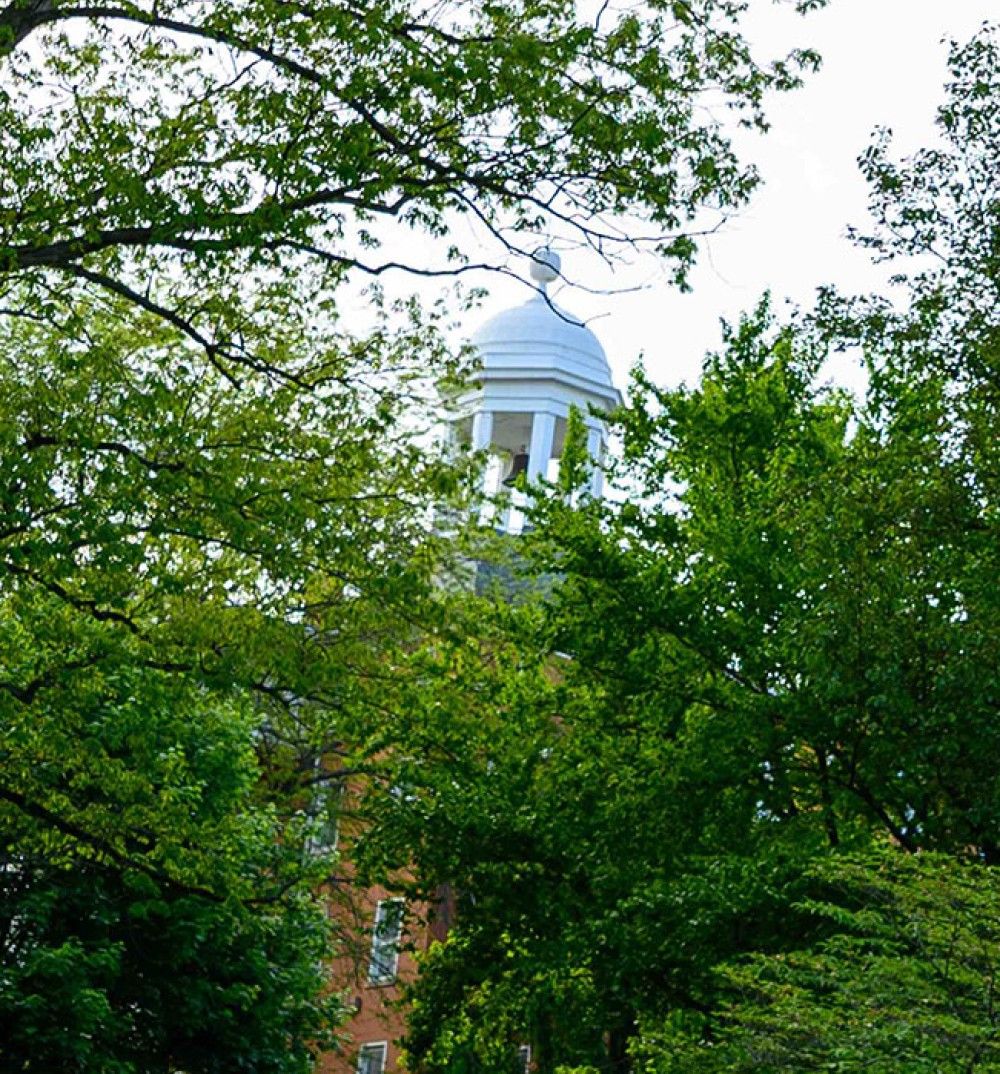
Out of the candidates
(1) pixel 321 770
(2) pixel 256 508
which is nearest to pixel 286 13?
(2) pixel 256 508

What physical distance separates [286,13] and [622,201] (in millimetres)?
2924

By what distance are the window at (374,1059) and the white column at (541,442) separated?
13881 millimetres

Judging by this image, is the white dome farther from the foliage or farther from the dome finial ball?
the foliage

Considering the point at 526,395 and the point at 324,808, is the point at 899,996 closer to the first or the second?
the point at 324,808

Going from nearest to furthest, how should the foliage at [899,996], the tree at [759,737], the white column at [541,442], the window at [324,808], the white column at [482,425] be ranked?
the foliage at [899,996]
the tree at [759,737]
the window at [324,808]
the white column at [541,442]
the white column at [482,425]

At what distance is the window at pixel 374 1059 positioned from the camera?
149ft

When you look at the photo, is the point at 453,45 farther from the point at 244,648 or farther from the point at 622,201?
the point at 244,648

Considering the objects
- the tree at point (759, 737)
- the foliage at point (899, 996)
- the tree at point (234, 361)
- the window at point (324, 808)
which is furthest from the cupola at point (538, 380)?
the foliage at point (899, 996)

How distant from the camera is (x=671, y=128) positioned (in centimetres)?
1566

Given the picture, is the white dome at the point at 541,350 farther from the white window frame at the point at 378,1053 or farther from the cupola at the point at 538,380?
the white window frame at the point at 378,1053

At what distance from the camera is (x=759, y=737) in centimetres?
2105

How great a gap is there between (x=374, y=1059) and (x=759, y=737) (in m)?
27.1

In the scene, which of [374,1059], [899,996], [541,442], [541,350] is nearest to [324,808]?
[541,442]

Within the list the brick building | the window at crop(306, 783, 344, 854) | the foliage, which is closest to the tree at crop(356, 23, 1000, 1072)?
the foliage
